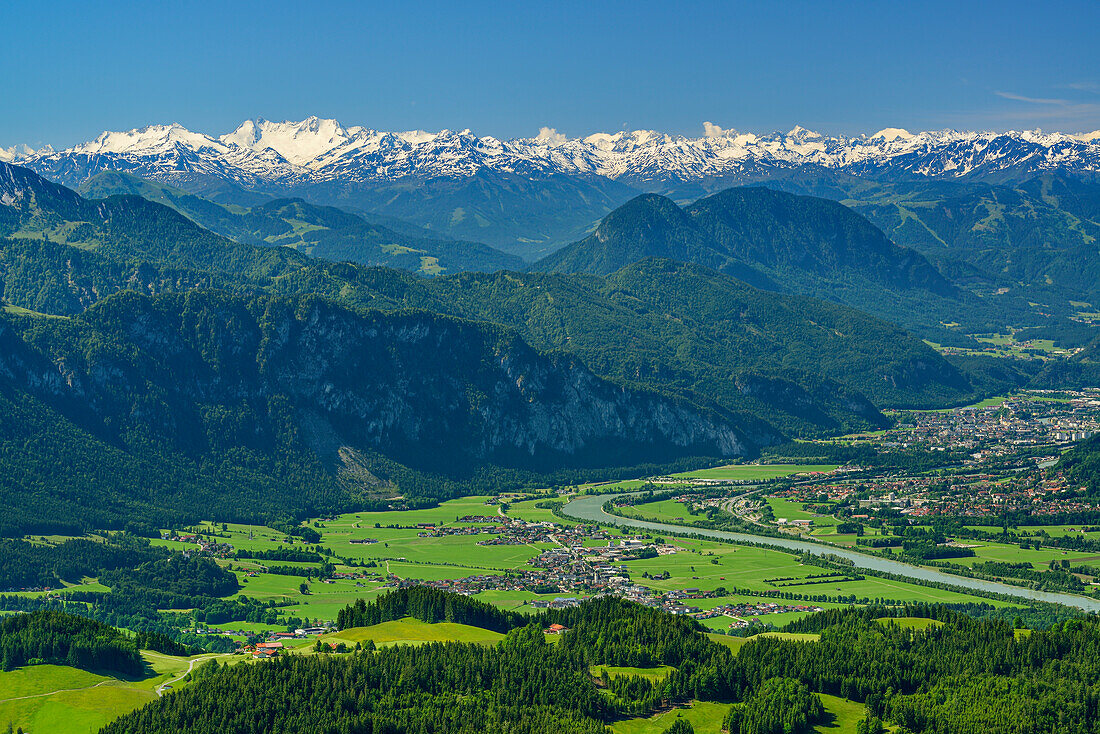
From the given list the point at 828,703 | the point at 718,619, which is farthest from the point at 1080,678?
the point at 718,619

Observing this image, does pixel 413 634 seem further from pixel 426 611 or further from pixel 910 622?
pixel 910 622

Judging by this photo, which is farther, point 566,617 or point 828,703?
point 566,617

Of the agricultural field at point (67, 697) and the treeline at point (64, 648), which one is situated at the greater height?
the treeline at point (64, 648)

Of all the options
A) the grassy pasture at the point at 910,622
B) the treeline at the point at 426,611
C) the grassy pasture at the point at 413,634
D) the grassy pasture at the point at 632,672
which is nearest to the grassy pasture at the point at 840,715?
the grassy pasture at the point at 632,672

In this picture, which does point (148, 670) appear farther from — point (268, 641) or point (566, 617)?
point (566, 617)

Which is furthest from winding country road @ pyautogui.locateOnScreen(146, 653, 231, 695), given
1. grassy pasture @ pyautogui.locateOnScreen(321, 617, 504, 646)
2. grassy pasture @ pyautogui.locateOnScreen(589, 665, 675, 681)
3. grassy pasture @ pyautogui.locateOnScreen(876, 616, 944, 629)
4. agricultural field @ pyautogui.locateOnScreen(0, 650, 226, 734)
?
grassy pasture @ pyautogui.locateOnScreen(876, 616, 944, 629)

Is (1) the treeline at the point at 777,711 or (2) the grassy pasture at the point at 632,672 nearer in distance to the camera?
(1) the treeline at the point at 777,711

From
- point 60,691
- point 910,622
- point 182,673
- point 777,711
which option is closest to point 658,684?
point 777,711

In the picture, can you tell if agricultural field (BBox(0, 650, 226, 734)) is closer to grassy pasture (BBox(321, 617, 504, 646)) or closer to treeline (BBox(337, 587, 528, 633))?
grassy pasture (BBox(321, 617, 504, 646))

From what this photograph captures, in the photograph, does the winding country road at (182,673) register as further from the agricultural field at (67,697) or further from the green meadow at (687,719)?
the green meadow at (687,719)
